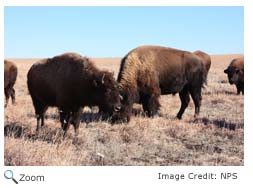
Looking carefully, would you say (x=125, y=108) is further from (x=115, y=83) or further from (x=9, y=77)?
(x=9, y=77)

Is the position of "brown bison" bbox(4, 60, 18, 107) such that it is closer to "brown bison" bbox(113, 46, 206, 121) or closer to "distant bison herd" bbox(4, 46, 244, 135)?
"distant bison herd" bbox(4, 46, 244, 135)

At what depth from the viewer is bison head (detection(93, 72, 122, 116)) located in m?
8.87

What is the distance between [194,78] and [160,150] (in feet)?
17.6

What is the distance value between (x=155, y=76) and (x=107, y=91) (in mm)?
3297

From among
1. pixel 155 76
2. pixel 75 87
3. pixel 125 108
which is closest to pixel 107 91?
pixel 75 87

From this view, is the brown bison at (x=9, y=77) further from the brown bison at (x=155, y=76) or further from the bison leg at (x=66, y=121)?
the bison leg at (x=66, y=121)

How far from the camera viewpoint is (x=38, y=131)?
30.4 ft

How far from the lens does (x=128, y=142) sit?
8.55 metres

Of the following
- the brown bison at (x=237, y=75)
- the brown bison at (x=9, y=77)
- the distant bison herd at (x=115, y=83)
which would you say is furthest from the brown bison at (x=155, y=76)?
the brown bison at (x=9, y=77)

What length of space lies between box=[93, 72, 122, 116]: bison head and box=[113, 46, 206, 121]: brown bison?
1379mm

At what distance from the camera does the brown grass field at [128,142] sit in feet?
23.2
